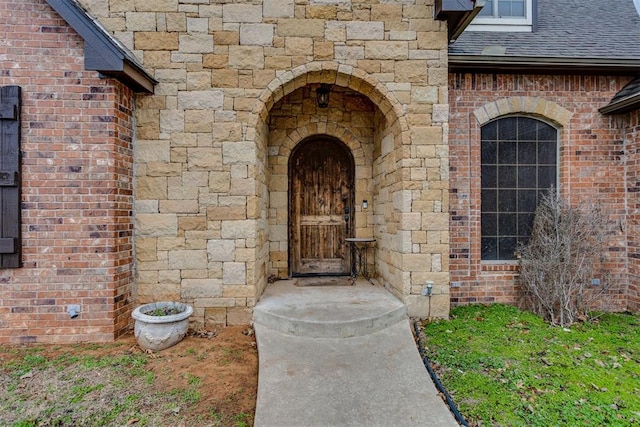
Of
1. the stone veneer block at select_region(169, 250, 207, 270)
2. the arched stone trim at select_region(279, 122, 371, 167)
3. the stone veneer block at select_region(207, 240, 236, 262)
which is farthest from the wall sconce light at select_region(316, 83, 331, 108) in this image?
the stone veneer block at select_region(169, 250, 207, 270)

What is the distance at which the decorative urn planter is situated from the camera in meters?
3.69

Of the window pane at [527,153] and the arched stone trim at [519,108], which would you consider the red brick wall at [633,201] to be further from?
the window pane at [527,153]

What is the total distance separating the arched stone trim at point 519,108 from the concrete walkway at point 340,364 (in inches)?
122

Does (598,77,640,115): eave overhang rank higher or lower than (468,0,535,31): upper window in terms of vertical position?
lower

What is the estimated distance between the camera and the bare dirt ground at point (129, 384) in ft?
8.72

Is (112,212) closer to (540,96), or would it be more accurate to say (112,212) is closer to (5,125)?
(5,125)

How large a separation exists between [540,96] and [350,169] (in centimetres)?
312

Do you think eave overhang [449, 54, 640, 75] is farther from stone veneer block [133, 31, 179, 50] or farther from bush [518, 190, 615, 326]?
stone veneer block [133, 31, 179, 50]

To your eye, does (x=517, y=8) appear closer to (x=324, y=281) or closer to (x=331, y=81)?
(x=331, y=81)

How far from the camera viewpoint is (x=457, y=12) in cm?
420

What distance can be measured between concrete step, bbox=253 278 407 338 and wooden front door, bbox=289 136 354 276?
98 cm

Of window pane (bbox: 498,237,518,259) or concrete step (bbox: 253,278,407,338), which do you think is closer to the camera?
concrete step (bbox: 253,278,407,338)

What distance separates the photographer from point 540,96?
522 cm

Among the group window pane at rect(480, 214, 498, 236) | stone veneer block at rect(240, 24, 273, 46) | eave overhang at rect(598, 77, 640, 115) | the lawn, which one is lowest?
the lawn
